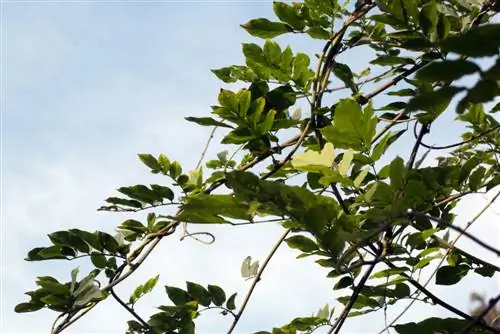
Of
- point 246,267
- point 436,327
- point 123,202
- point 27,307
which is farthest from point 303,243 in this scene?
point 27,307

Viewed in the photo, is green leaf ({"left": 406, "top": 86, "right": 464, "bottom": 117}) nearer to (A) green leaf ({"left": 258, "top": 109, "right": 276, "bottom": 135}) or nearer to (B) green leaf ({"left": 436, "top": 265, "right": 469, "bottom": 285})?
(A) green leaf ({"left": 258, "top": 109, "right": 276, "bottom": 135})

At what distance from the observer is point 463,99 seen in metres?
0.50

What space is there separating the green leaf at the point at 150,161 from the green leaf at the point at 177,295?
0.86 feet

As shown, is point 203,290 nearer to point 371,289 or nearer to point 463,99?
point 371,289

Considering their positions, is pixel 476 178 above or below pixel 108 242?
below

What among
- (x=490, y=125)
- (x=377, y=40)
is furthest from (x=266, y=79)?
(x=490, y=125)

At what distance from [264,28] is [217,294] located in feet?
1.74

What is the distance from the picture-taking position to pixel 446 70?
0.50m

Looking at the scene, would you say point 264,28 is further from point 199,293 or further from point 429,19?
point 199,293

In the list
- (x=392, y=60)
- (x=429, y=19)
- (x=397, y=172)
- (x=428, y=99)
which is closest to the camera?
(x=428, y=99)

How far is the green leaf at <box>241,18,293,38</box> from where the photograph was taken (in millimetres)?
1239

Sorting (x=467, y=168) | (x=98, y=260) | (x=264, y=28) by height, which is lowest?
(x=467, y=168)

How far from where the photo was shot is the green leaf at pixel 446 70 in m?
0.50

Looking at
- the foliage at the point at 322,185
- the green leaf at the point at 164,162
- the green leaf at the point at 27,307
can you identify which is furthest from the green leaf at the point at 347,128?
the green leaf at the point at 27,307
